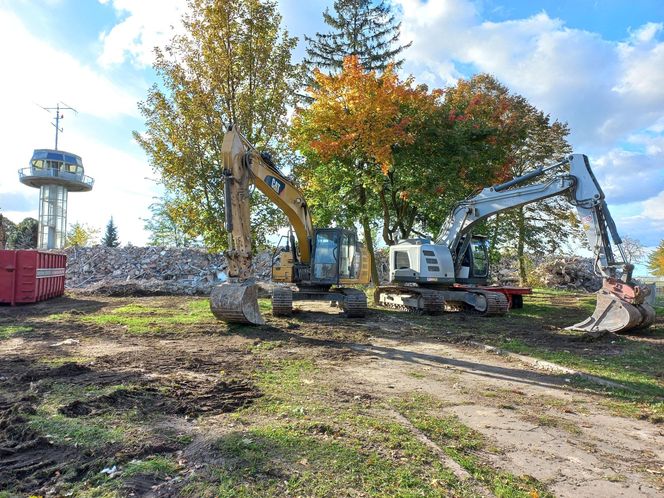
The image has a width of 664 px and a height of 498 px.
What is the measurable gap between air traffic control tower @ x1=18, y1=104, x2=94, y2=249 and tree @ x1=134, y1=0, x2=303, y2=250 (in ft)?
117

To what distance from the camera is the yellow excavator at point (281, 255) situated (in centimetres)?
1064

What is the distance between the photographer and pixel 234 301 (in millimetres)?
10406

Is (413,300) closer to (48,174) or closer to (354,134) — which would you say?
(354,134)

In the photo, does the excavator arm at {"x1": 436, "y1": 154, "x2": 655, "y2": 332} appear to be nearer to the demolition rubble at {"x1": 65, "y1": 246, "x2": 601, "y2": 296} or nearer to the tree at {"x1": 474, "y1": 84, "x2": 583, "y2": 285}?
the tree at {"x1": 474, "y1": 84, "x2": 583, "y2": 285}

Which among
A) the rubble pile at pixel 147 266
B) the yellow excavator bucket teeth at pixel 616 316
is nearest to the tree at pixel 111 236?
the rubble pile at pixel 147 266

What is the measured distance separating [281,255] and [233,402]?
9.30 meters

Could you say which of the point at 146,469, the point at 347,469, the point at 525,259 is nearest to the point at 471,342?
the point at 347,469

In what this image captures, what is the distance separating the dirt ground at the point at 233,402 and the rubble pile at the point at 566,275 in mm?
22072

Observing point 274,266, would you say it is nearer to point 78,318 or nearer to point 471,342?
point 78,318

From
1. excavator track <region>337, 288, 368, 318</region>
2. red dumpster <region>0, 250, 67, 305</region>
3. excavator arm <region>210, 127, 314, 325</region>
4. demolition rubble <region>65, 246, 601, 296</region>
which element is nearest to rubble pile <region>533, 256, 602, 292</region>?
demolition rubble <region>65, 246, 601, 296</region>

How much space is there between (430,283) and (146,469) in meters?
12.9

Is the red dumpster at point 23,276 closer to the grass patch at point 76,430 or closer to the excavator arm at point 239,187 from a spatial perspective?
the excavator arm at point 239,187

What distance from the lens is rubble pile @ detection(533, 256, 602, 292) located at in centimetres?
3130

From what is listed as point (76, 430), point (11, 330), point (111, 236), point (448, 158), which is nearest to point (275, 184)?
point (11, 330)
